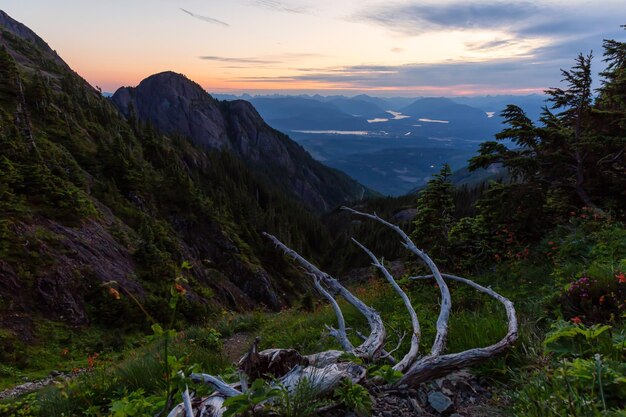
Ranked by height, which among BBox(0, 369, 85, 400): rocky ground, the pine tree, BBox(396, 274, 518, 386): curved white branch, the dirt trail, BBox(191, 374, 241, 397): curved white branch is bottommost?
BBox(0, 369, 85, 400): rocky ground

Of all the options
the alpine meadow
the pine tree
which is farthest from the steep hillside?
the pine tree

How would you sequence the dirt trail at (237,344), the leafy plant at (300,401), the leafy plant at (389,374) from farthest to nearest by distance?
the dirt trail at (237,344), the leafy plant at (389,374), the leafy plant at (300,401)

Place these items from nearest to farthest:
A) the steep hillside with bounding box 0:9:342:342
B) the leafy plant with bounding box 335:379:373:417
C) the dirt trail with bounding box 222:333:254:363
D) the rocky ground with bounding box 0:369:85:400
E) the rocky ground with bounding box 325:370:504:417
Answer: the leafy plant with bounding box 335:379:373:417, the rocky ground with bounding box 325:370:504:417, the dirt trail with bounding box 222:333:254:363, the rocky ground with bounding box 0:369:85:400, the steep hillside with bounding box 0:9:342:342

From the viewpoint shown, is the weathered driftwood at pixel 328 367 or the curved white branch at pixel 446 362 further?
the curved white branch at pixel 446 362

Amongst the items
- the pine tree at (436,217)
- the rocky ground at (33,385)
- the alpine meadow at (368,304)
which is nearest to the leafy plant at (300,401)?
the alpine meadow at (368,304)

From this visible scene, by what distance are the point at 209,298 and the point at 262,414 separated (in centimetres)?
2620

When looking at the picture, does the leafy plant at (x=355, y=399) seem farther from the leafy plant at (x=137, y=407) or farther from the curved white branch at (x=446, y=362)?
the leafy plant at (x=137, y=407)

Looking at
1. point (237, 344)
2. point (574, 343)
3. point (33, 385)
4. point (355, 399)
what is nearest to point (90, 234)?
point (33, 385)

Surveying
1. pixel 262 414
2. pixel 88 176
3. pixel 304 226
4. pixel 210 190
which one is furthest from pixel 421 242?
pixel 304 226

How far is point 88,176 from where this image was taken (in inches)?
1171

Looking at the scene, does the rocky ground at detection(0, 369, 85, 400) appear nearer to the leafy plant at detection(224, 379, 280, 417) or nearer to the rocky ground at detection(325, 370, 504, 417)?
the leafy plant at detection(224, 379, 280, 417)

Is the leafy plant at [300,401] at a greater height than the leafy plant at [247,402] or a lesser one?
lesser

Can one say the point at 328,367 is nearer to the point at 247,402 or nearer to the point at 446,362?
the point at 247,402

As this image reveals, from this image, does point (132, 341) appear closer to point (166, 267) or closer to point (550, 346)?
point (166, 267)
